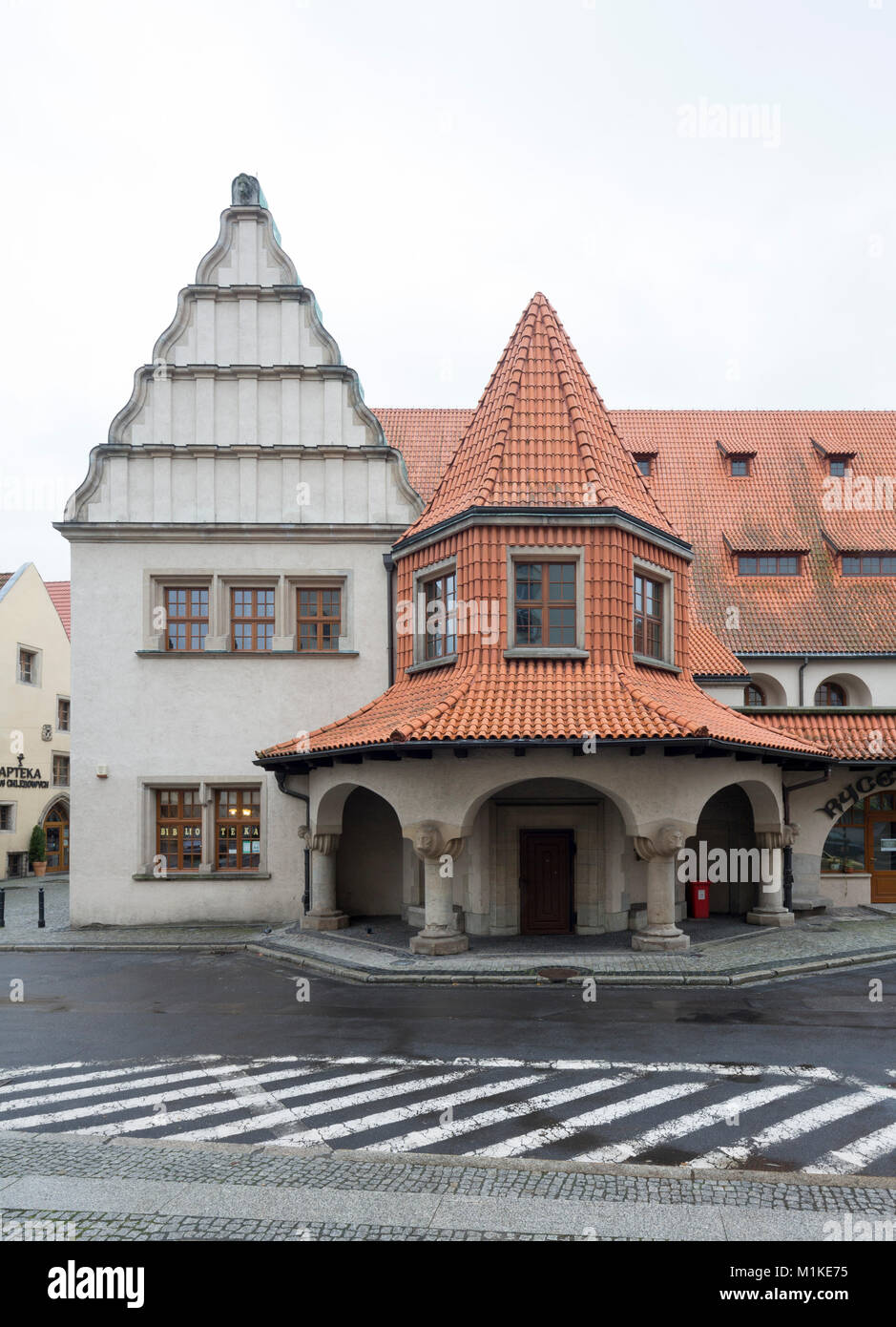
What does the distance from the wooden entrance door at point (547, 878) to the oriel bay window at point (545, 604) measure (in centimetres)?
392

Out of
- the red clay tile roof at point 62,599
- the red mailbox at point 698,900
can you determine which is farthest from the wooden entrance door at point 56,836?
the red mailbox at point 698,900

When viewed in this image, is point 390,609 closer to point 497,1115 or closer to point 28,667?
point 497,1115

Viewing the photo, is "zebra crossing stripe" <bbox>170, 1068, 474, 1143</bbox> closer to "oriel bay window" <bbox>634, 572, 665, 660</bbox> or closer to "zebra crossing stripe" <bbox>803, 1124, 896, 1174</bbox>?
"zebra crossing stripe" <bbox>803, 1124, 896, 1174</bbox>

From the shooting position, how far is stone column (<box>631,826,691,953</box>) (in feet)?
53.6

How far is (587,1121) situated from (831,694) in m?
21.0

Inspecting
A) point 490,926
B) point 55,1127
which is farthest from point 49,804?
point 55,1127

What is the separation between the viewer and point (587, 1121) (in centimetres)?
846

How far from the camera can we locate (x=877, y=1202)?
6.66 m

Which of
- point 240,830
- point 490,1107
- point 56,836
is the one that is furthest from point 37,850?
point 490,1107

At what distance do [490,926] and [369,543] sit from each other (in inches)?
363

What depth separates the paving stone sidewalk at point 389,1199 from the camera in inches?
244

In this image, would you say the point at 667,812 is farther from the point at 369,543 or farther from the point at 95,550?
the point at 95,550
